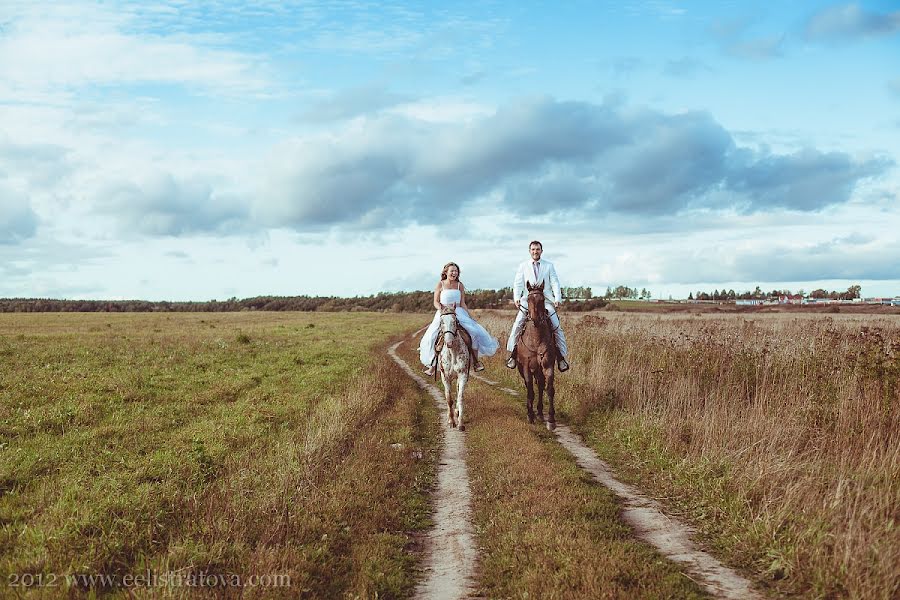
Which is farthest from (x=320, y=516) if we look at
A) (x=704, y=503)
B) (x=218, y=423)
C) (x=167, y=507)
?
(x=218, y=423)

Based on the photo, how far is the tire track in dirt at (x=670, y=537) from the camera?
20.6 feet

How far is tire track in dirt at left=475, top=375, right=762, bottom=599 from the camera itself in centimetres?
627

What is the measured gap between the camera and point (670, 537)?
300 inches

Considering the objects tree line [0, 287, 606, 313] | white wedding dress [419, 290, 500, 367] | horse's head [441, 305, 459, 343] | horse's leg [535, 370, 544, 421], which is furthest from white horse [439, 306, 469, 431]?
tree line [0, 287, 606, 313]

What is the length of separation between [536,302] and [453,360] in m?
2.64

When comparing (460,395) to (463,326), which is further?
(463,326)

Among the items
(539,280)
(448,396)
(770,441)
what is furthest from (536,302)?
(770,441)

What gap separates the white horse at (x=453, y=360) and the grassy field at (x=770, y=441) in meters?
2.90

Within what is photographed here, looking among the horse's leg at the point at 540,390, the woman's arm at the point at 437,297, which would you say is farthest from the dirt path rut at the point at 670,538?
the woman's arm at the point at 437,297

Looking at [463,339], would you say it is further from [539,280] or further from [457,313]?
[539,280]

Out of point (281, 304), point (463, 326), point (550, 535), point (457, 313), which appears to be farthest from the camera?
point (281, 304)

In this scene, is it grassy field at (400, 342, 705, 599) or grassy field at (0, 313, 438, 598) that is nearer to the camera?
grassy field at (400, 342, 705, 599)

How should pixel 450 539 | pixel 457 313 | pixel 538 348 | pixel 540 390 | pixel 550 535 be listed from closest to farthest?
pixel 550 535, pixel 450 539, pixel 538 348, pixel 540 390, pixel 457 313

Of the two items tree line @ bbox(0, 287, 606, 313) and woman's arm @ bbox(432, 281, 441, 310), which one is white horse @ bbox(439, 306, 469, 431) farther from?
tree line @ bbox(0, 287, 606, 313)
